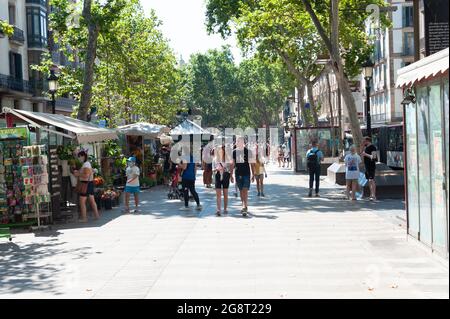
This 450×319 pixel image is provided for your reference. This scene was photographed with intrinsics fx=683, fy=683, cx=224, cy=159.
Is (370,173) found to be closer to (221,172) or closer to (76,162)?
(221,172)

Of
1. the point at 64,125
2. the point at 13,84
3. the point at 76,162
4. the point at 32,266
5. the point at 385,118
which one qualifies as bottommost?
the point at 32,266

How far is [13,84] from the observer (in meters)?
40.5

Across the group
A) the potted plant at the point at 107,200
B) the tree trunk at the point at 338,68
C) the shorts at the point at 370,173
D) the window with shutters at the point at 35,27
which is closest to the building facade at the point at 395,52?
the window with shutters at the point at 35,27

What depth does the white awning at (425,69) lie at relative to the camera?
Answer: 7.76 metres

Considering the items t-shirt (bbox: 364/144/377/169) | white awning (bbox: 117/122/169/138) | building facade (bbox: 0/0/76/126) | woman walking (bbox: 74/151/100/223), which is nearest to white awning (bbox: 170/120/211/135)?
white awning (bbox: 117/122/169/138)

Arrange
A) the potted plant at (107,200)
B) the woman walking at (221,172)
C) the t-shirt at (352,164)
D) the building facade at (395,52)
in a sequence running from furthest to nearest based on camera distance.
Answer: the building facade at (395,52) < the potted plant at (107,200) < the t-shirt at (352,164) < the woman walking at (221,172)

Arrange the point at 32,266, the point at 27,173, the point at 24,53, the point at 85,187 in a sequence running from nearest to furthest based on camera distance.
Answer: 1. the point at 32,266
2. the point at 27,173
3. the point at 85,187
4. the point at 24,53

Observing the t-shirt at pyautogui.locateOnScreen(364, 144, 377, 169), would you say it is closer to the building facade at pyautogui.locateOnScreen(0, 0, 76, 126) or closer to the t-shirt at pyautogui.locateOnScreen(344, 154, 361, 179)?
the t-shirt at pyautogui.locateOnScreen(344, 154, 361, 179)

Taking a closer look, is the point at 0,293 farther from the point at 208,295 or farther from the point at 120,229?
the point at 120,229

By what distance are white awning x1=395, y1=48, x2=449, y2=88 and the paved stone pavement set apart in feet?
7.66

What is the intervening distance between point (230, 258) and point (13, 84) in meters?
34.0

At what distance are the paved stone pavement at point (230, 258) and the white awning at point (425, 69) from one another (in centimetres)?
234

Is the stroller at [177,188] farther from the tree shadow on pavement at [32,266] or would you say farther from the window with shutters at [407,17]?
the window with shutters at [407,17]

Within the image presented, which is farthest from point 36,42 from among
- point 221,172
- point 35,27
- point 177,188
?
point 221,172
